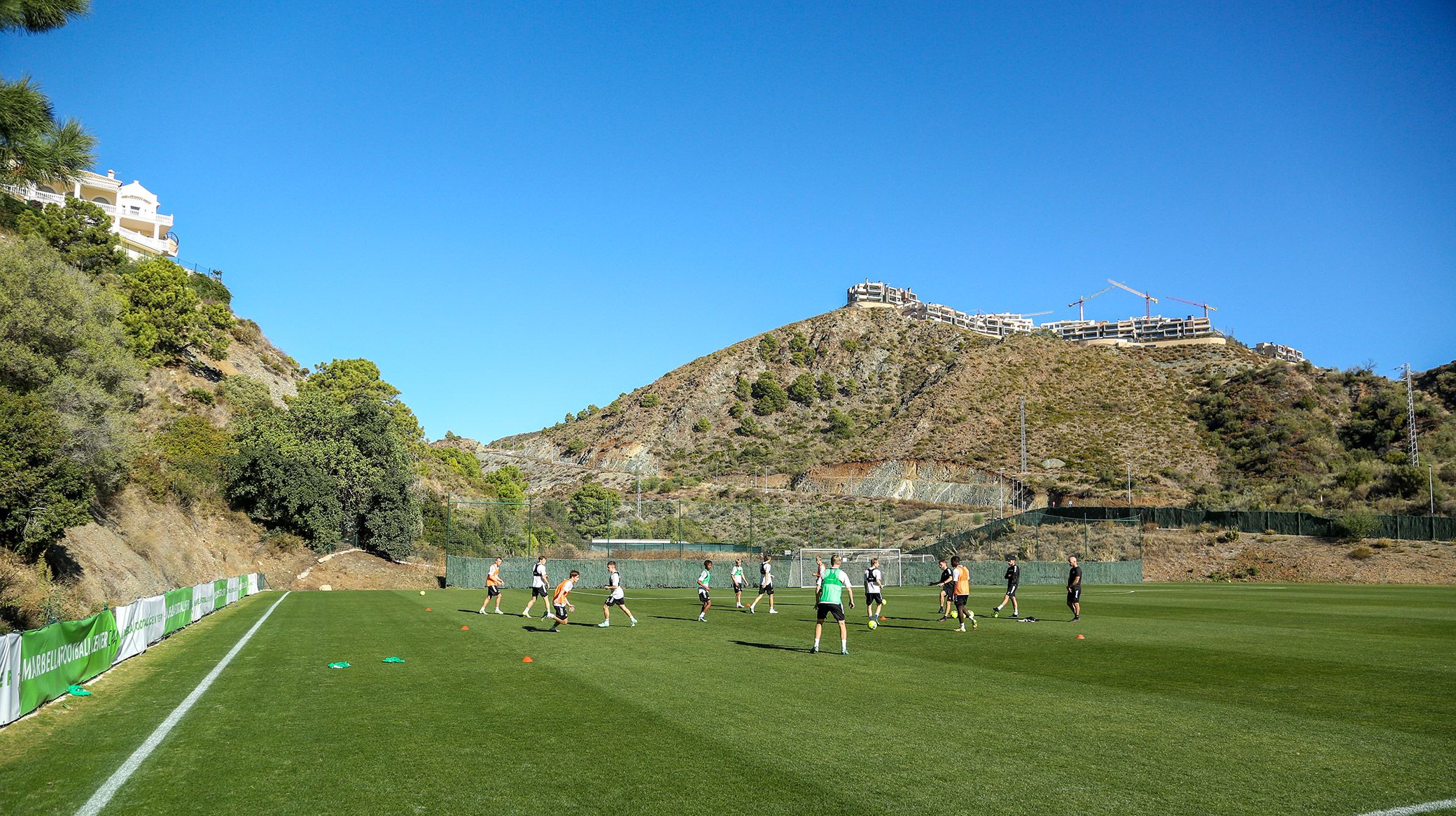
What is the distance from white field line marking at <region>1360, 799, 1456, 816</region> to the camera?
708cm

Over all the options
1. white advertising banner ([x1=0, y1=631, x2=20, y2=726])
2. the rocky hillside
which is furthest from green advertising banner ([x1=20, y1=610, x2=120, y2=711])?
the rocky hillside

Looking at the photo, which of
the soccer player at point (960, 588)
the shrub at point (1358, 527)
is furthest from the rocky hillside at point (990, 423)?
the soccer player at point (960, 588)

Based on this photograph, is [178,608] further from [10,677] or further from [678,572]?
[678,572]

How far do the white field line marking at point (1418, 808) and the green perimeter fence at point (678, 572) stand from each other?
3919 centimetres

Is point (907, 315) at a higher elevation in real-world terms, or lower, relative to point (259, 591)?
higher

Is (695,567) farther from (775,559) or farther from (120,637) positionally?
(120,637)

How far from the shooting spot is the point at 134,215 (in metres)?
83.6

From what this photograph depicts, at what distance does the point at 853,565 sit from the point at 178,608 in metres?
40.5

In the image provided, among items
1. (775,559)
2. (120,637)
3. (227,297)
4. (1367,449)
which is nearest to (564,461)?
(227,297)

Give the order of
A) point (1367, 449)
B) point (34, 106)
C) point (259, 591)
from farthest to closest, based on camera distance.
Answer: point (1367, 449) → point (259, 591) → point (34, 106)

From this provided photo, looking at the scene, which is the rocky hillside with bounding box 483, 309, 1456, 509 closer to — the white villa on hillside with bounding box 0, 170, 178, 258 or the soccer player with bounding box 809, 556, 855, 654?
the white villa on hillside with bounding box 0, 170, 178, 258

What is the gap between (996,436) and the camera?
101 meters

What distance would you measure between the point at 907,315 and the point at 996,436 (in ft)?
167

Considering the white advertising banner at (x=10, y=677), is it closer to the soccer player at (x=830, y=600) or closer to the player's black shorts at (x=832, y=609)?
the soccer player at (x=830, y=600)
